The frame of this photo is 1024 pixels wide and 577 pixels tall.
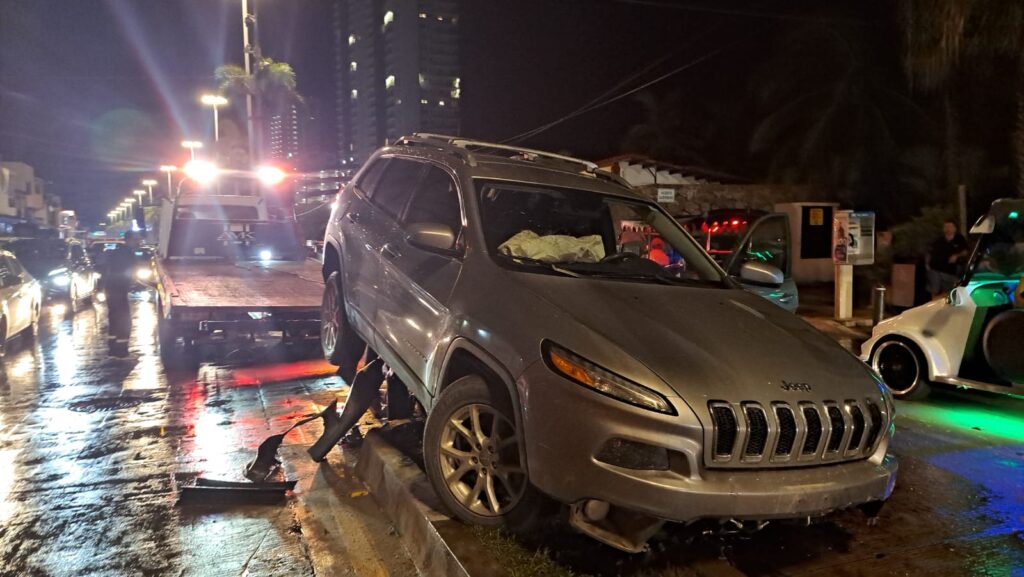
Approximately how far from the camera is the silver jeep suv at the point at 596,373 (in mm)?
2914

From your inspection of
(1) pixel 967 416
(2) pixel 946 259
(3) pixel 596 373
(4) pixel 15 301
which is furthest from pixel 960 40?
(4) pixel 15 301

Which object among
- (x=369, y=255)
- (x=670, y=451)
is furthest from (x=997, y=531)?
(x=369, y=255)

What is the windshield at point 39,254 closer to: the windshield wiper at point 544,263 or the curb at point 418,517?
the curb at point 418,517

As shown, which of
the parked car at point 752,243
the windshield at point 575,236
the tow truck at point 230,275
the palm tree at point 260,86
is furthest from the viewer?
the palm tree at point 260,86

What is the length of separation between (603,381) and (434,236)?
4.75 feet

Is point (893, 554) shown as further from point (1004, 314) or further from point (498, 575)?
point (1004, 314)

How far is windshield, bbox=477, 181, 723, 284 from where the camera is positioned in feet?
13.6

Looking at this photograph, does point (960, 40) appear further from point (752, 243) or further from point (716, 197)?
point (716, 197)

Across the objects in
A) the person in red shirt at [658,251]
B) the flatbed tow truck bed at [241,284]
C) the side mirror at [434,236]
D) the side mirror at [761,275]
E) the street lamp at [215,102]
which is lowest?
the flatbed tow truck bed at [241,284]

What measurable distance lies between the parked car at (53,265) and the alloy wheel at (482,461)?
15.0m

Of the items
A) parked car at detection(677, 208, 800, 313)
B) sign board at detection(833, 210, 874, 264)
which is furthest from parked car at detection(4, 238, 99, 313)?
sign board at detection(833, 210, 874, 264)

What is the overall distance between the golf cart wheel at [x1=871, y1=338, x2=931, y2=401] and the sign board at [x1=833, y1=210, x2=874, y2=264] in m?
4.75

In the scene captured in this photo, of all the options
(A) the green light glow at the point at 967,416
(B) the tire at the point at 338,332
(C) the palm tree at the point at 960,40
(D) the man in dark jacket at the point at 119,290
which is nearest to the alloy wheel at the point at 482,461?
(B) the tire at the point at 338,332

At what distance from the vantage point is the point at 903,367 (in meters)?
7.40
